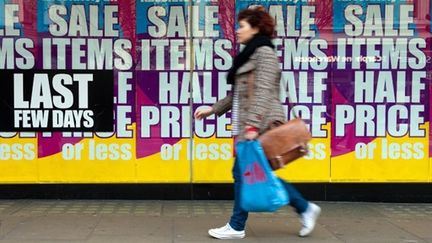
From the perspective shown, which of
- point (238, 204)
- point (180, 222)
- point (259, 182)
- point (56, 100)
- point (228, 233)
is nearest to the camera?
point (259, 182)

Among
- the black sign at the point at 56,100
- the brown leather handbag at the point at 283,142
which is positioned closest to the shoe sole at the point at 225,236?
the brown leather handbag at the point at 283,142

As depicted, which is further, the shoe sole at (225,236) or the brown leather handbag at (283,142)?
the shoe sole at (225,236)

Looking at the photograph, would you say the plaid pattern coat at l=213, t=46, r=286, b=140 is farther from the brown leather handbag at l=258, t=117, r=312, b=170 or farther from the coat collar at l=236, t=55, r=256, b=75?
the brown leather handbag at l=258, t=117, r=312, b=170

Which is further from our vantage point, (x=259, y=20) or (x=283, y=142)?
(x=259, y=20)

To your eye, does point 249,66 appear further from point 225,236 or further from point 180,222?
point 180,222

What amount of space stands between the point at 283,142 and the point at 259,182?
354 mm

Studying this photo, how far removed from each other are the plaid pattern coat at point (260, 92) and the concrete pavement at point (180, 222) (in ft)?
3.63

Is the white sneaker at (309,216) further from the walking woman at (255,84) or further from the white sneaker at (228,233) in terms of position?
the white sneaker at (228,233)

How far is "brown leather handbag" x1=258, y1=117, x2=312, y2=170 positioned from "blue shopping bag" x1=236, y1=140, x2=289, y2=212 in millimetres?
56

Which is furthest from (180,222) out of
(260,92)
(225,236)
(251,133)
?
(260,92)

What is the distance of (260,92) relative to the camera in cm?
443

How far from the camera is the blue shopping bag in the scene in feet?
14.3

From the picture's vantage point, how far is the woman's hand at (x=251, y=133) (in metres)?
4.40

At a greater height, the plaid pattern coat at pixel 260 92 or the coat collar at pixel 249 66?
the coat collar at pixel 249 66
